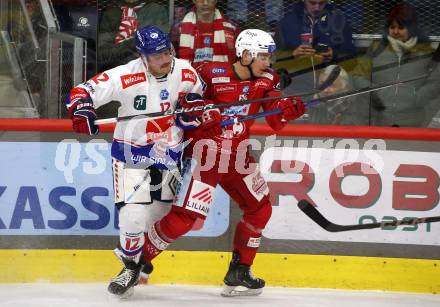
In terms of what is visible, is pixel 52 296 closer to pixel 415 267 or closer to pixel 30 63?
pixel 30 63

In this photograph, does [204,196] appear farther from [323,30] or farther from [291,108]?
[323,30]

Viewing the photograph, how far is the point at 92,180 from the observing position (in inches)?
230

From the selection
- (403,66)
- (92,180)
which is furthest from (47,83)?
(403,66)

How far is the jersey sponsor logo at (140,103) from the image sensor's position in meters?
5.23

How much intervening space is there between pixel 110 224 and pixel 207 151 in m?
0.86

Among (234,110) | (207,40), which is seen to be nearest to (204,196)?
(234,110)

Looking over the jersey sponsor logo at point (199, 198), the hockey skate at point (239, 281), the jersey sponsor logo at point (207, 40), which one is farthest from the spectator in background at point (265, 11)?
the hockey skate at point (239, 281)

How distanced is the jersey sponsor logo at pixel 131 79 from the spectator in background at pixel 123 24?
109cm

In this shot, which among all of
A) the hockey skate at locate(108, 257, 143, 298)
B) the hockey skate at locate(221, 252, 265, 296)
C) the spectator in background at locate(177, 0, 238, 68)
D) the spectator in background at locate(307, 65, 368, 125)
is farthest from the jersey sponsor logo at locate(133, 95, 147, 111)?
the spectator in background at locate(307, 65, 368, 125)

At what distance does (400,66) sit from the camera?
20.7 feet

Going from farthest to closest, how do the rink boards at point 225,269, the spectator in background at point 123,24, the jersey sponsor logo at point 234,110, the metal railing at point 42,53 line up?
the spectator in background at point 123,24, the metal railing at point 42,53, the rink boards at point 225,269, the jersey sponsor logo at point 234,110

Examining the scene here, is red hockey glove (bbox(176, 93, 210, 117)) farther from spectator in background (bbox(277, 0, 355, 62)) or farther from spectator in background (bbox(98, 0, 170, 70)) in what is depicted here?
spectator in background (bbox(277, 0, 355, 62))

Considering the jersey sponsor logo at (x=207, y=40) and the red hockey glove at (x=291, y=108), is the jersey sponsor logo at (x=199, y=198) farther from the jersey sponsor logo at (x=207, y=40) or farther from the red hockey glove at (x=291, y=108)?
the jersey sponsor logo at (x=207, y=40)

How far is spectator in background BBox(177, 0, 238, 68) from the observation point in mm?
6316
